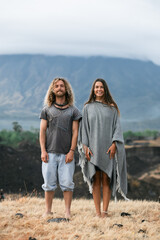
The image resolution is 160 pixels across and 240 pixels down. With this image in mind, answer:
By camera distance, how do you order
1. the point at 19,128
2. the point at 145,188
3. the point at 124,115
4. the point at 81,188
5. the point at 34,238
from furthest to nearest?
the point at 124,115, the point at 19,128, the point at 145,188, the point at 81,188, the point at 34,238

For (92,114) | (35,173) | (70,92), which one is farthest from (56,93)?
(35,173)

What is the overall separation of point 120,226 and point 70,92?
209 centimetres

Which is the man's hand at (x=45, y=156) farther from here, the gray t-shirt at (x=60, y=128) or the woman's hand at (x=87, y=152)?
the woman's hand at (x=87, y=152)

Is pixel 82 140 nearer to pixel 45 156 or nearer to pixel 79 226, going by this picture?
pixel 45 156

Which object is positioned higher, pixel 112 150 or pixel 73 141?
pixel 73 141

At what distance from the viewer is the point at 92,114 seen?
5215 mm

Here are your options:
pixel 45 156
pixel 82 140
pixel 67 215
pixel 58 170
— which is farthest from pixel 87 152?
pixel 67 215

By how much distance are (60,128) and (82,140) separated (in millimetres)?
377

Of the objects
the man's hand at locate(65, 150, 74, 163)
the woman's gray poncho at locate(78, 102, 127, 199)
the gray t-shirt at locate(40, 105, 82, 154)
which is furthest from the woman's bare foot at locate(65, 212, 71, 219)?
the gray t-shirt at locate(40, 105, 82, 154)

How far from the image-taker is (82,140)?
5.21 m

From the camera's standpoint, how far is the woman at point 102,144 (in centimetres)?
517

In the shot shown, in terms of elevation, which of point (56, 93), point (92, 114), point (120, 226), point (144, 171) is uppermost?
point (56, 93)

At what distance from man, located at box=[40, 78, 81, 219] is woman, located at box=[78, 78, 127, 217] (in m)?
0.18

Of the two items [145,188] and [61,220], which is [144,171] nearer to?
[145,188]
